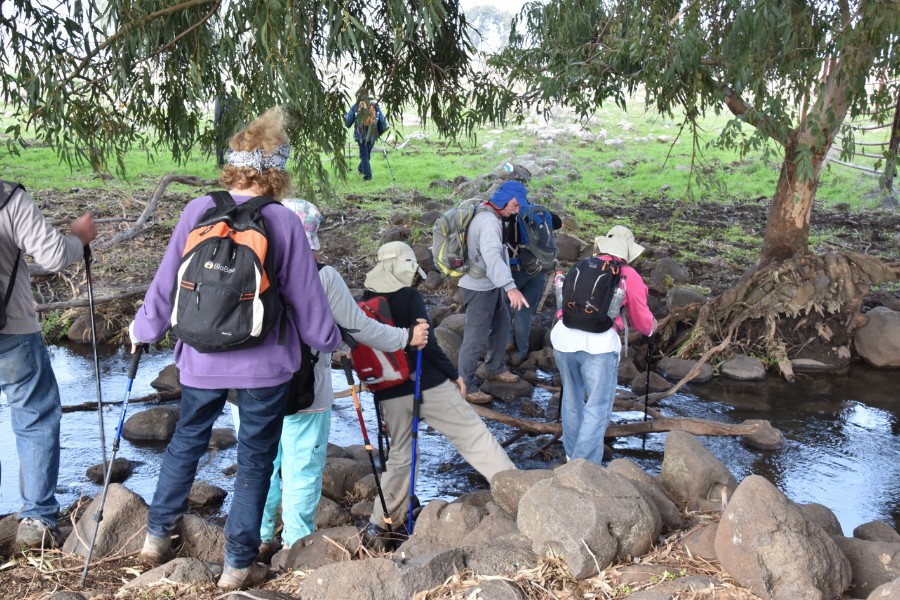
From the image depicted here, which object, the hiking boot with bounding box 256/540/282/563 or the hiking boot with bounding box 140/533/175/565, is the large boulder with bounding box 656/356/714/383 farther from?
the hiking boot with bounding box 140/533/175/565

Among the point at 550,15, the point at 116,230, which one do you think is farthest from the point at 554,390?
the point at 116,230

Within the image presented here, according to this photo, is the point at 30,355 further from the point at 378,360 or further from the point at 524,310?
the point at 524,310

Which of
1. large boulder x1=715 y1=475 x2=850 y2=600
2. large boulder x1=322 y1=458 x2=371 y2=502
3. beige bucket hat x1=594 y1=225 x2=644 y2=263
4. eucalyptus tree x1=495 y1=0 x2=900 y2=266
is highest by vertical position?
eucalyptus tree x1=495 y1=0 x2=900 y2=266

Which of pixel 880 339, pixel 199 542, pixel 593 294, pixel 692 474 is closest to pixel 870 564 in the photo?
pixel 692 474

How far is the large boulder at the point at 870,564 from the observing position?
11.7 ft

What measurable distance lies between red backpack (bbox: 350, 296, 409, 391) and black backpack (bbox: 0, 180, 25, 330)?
65.1 inches

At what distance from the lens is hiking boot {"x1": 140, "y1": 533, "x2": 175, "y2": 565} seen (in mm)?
3953

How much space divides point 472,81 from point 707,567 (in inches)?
225

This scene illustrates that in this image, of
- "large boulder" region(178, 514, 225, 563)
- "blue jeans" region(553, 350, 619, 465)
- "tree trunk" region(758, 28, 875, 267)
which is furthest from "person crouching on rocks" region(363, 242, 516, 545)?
"tree trunk" region(758, 28, 875, 267)

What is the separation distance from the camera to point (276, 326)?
352 centimetres

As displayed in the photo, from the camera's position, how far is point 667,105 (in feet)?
27.0

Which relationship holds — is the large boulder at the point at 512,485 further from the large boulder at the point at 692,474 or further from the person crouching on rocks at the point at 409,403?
the large boulder at the point at 692,474

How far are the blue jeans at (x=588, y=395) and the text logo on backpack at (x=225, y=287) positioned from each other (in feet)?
8.76

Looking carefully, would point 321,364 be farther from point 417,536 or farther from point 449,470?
point 449,470
